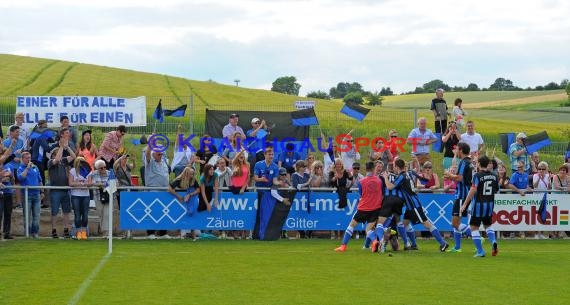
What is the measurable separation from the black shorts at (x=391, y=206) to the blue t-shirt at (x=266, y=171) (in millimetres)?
4326

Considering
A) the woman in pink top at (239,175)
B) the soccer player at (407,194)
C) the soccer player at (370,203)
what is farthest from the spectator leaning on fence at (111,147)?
the soccer player at (407,194)

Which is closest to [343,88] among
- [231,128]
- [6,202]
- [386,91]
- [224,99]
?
[386,91]

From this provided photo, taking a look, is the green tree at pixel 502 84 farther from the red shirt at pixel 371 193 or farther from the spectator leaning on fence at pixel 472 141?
the red shirt at pixel 371 193

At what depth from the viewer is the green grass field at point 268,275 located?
12.5 meters

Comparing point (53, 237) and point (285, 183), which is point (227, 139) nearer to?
point (285, 183)

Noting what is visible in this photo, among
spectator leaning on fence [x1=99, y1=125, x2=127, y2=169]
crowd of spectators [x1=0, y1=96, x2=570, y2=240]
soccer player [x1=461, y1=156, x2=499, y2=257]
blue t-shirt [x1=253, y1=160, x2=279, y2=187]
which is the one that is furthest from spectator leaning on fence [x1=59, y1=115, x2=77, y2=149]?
soccer player [x1=461, y1=156, x2=499, y2=257]

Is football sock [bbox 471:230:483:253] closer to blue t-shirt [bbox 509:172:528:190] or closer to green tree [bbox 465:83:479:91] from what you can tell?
blue t-shirt [bbox 509:172:528:190]

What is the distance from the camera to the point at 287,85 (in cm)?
9550

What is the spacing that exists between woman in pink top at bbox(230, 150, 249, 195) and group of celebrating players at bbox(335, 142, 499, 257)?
387 centimetres

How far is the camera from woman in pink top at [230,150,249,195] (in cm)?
2262

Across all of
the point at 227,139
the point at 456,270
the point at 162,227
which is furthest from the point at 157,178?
the point at 456,270

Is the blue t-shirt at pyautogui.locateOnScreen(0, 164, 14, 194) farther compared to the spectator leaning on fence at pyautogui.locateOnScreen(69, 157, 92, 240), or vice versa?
the spectator leaning on fence at pyautogui.locateOnScreen(69, 157, 92, 240)

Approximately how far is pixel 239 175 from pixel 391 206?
16.0 feet

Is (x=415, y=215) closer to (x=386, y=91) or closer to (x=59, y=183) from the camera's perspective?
(x=59, y=183)
